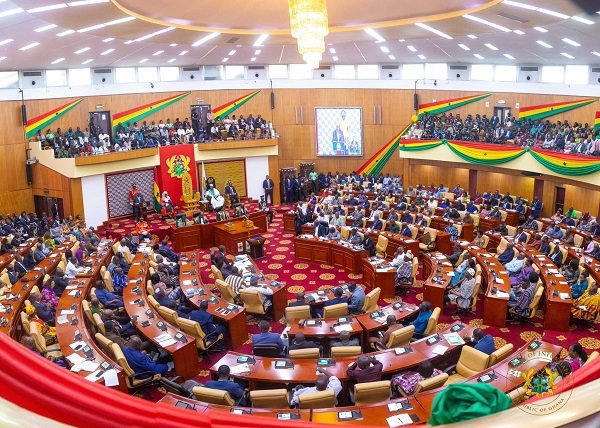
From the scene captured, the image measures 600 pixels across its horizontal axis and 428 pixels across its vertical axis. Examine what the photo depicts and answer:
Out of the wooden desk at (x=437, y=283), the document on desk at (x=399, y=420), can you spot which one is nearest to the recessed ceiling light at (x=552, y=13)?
the wooden desk at (x=437, y=283)

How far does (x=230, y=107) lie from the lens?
25.4 m

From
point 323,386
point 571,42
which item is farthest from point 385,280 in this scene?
point 571,42

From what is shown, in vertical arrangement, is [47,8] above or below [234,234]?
above

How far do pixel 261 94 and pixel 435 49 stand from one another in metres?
8.79

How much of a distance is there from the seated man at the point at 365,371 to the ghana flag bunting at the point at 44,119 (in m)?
17.9

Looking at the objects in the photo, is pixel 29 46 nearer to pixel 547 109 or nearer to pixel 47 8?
pixel 47 8

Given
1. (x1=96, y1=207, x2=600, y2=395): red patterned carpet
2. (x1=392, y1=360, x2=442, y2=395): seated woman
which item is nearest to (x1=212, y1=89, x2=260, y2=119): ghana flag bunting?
(x1=96, y1=207, x2=600, y2=395): red patterned carpet

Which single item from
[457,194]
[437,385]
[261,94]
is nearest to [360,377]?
[437,385]

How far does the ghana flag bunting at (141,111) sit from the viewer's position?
2304 cm

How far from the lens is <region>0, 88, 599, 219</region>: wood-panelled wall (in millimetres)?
21062

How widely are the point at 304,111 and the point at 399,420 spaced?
21359 millimetres

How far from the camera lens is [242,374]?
7.52 metres

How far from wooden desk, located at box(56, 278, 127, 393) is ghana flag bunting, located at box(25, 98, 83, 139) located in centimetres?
1115

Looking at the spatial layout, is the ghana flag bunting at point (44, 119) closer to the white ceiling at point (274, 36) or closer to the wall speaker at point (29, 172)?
the wall speaker at point (29, 172)
